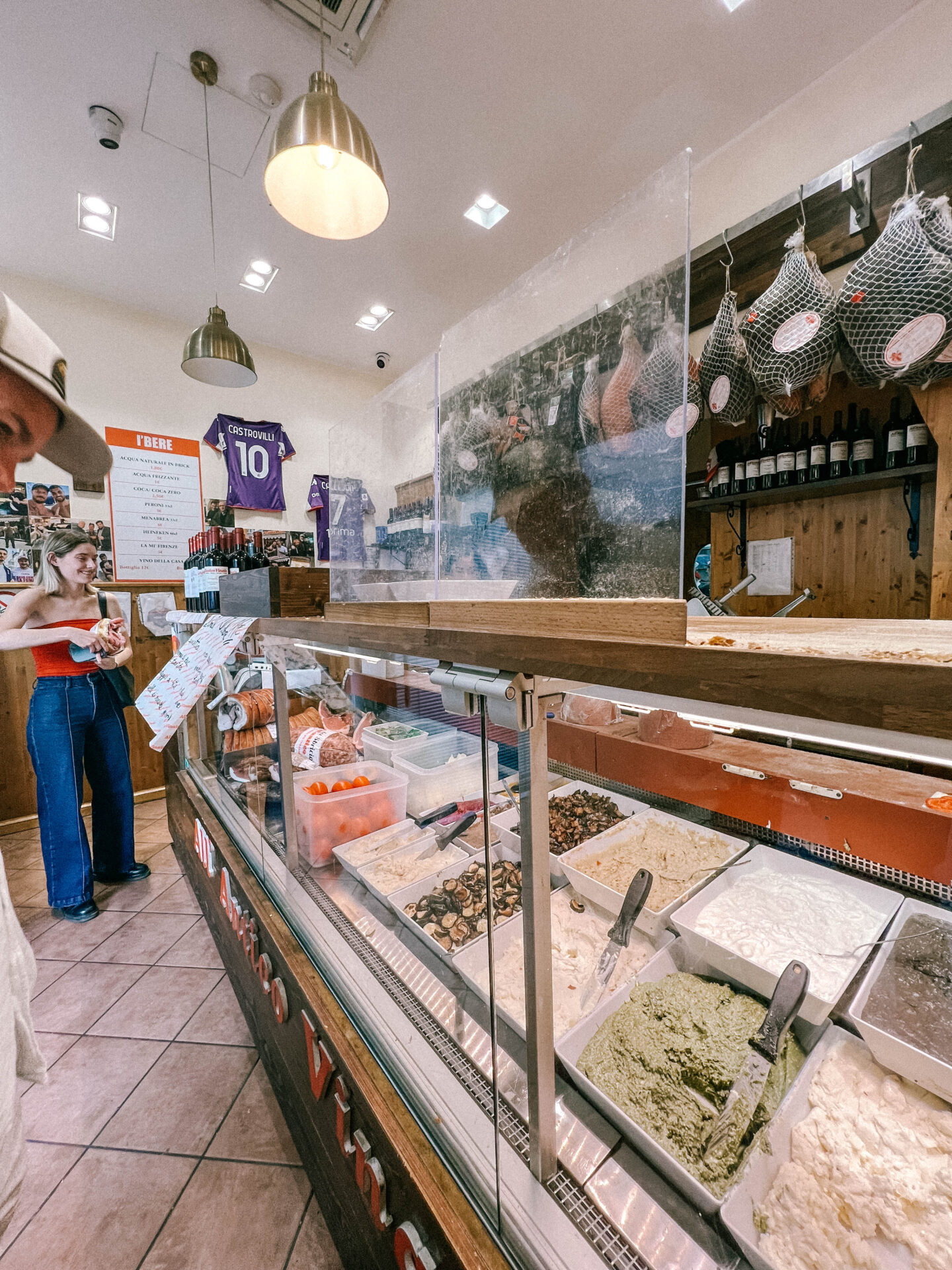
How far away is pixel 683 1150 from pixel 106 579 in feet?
16.4

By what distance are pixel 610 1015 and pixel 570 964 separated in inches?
4.1

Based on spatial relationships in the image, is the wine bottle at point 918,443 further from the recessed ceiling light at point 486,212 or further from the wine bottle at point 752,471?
the recessed ceiling light at point 486,212

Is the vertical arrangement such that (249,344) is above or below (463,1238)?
above

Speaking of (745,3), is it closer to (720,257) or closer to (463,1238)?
(720,257)

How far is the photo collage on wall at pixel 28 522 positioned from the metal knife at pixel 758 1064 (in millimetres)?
4600

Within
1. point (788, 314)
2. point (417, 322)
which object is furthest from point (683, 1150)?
point (417, 322)

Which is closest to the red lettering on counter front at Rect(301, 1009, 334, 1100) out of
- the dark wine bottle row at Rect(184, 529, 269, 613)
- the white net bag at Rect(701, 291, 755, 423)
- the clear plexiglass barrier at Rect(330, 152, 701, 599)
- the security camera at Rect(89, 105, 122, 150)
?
the clear plexiglass barrier at Rect(330, 152, 701, 599)

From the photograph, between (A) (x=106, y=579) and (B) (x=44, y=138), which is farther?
(A) (x=106, y=579)

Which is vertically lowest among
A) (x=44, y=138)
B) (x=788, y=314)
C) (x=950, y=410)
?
(x=950, y=410)

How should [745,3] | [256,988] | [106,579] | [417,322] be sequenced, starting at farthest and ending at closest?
[417,322], [106,579], [745,3], [256,988]

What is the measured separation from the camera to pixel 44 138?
272 cm

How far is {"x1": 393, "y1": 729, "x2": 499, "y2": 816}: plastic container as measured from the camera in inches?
59.1

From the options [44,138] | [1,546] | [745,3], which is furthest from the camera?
[1,546]

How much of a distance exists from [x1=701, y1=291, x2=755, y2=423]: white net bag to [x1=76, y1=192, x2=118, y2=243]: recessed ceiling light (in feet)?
11.9
